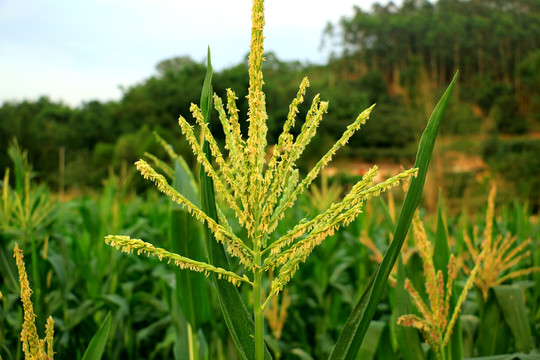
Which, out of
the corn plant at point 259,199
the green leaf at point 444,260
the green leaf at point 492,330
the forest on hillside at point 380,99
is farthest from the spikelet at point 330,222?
the forest on hillside at point 380,99

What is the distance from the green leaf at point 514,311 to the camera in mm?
1531

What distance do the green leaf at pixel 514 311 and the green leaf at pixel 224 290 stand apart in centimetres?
106

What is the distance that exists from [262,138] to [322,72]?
6974 centimetres

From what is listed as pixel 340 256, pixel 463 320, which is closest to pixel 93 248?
pixel 340 256

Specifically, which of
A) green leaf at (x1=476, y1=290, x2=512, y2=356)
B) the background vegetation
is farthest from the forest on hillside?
green leaf at (x1=476, y1=290, x2=512, y2=356)

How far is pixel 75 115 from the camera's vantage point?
44656 millimetres

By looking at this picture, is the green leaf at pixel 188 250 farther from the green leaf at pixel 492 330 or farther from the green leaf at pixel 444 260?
the green leaf at pixel 492 330

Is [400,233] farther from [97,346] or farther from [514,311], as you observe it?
[514,311]

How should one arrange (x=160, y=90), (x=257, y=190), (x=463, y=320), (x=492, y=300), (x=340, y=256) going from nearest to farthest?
(x=257, y=190) → (x=492, y=300) → (x=463, y=320) → (x=340, y=256) → (x=160, y=90)

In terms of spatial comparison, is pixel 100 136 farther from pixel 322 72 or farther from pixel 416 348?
pixel 416 348

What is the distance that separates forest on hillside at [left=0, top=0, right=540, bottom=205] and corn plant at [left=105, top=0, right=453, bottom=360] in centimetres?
1144

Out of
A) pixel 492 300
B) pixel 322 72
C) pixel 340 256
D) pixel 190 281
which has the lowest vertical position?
pixel 340 256

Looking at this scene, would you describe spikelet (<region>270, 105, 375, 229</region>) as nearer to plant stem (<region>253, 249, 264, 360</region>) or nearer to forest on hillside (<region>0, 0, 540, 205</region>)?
plant stem (<region>253, 249, 264, 360</region>)

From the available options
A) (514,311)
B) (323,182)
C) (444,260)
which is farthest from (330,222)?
(323,182)
